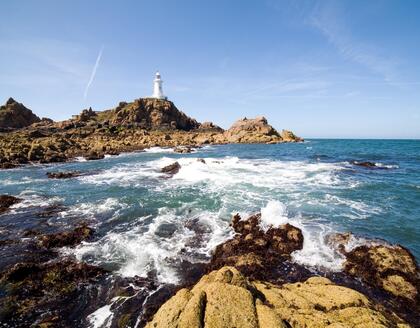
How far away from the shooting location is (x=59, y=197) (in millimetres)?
20484

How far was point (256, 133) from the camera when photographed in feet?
314

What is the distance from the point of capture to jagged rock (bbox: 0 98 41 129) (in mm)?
87000

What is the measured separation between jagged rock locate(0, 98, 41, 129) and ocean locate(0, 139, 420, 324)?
249 feet

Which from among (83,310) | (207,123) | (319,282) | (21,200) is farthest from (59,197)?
(207,123)

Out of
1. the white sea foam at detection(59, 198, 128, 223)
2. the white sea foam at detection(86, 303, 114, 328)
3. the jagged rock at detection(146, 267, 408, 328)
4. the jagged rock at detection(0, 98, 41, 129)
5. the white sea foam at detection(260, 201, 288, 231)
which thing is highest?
the jagged rock at detection(0, 98, 41, 129)

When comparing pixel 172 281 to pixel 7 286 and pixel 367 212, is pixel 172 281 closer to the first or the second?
pixel 7 286

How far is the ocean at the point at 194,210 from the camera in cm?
1147

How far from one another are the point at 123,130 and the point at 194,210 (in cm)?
7781

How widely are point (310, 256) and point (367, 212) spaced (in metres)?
7.61

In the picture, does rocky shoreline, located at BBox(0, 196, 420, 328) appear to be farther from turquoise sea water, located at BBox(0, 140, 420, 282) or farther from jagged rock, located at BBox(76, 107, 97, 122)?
jagged rock, located at BBox(76, 107, 97, 122)

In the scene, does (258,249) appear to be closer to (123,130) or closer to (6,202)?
(6,202)

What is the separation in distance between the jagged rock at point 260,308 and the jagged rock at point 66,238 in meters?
8.99

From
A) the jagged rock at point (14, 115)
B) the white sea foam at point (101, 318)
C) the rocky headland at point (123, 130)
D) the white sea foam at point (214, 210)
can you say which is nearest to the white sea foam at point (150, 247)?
the white sea foam at point (214, 210)

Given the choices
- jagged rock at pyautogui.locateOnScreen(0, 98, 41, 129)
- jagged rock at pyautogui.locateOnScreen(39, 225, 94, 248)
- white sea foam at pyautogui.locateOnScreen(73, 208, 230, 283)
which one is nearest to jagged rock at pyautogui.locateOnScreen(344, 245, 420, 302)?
white sea foam at pyautogui.locateOnScreen(73, 208, 230, 283)
